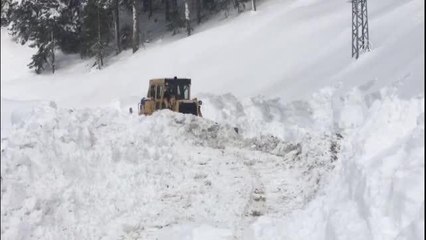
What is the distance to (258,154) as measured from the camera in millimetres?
17328

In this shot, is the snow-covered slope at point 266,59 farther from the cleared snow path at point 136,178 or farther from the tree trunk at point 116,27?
the cleared snow path at point 136,178

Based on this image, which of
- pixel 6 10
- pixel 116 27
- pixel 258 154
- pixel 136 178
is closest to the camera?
pixel 136 178

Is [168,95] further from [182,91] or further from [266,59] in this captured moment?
[266,59]

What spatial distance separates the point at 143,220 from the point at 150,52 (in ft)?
91.4

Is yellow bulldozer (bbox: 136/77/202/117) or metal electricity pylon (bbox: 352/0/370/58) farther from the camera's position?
metal electricity pylon (bbox: 352/0/370/58)

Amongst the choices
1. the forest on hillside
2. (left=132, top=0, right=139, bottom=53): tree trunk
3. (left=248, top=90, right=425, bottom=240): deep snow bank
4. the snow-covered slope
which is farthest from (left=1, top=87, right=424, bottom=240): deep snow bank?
the forest on hillside

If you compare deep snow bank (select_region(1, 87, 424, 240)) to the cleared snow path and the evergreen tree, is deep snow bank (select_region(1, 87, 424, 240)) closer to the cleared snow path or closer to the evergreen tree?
the cleared snow path

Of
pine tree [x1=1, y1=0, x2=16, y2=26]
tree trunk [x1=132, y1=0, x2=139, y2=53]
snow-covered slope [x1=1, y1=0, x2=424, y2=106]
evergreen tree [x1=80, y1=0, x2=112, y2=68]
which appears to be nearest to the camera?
snow-covered slope [x1=1, y1=0, x2=424, y2=106]

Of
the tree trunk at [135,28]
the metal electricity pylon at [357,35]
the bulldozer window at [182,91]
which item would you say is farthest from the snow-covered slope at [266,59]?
the bulldozer window at [182,91]

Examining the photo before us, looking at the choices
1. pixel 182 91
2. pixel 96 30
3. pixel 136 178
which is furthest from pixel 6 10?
pixel 136 178

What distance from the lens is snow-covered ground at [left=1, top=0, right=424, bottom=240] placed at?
7.99 meters

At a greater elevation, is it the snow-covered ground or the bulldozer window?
the bulldozer window

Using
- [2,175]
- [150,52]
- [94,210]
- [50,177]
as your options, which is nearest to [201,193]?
[94,210]

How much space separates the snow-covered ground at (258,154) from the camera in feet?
26.2
